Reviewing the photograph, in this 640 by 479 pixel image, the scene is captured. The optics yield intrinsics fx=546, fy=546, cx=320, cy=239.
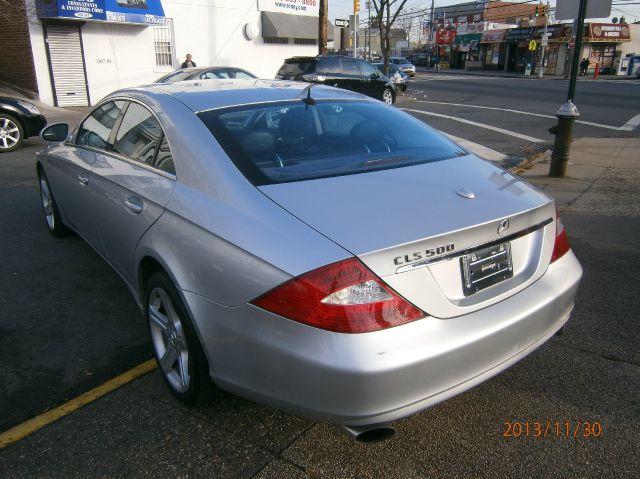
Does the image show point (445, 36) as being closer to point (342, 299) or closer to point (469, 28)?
point (469, 28)

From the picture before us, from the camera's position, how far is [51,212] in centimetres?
537

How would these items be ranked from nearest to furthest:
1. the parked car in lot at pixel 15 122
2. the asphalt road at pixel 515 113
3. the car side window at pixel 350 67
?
the parked car in lot at pixel 15 122, the asphalt road at pixel 515 113, the car side window at pixel 350 67

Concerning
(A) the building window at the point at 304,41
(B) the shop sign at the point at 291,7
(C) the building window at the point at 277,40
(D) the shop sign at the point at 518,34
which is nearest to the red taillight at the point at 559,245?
(B) the shop sign at the point at 291,7

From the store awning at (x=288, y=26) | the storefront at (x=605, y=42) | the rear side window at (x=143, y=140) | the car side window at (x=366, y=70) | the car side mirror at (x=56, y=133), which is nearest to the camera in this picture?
the rear side window at (x=143, y=140)

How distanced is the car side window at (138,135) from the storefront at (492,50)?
6149cm

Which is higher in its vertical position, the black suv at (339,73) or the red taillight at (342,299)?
the black suv at (339,73)

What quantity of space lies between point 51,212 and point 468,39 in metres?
66.4

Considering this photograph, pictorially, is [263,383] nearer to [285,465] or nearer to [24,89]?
[285,465]

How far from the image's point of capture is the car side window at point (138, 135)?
3143mm

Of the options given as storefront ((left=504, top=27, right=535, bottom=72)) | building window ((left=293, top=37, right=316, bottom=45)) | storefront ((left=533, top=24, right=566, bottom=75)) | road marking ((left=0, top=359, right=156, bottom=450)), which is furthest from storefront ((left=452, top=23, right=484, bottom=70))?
road marking ((left=0, top=359, right=156, bottom=450))

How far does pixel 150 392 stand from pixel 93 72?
16.8 m

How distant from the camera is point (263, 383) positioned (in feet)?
7.34

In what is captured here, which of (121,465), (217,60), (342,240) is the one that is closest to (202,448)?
(121,465)

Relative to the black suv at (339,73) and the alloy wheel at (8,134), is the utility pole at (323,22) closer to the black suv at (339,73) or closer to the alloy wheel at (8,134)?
the black suv at (339,73)
